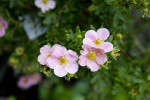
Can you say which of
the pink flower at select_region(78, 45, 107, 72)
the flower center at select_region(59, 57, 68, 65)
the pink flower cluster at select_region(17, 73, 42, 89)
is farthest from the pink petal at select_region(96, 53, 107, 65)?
the pink flower cluster at select_region(17, 73, 42, 89)

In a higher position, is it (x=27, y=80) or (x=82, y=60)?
(x=82, y=60)

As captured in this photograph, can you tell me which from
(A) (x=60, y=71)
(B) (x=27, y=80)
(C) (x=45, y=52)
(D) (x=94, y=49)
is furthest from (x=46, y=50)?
(B) (x=27, y=80)

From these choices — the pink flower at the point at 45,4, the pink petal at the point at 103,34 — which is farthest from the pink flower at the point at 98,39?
the pink flower at the point at 45,4

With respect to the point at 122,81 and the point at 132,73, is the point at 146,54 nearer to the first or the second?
the point at 132,73

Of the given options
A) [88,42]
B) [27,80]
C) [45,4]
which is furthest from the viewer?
[27,80]

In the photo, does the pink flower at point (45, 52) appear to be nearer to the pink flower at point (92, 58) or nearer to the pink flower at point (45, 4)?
the pink flower at point (92, 58)

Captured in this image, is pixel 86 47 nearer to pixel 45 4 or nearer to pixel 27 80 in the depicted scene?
pixel 45 4

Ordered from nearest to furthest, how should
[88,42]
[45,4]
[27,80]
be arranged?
[88,42] → [45,4] → [27,80]
